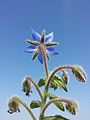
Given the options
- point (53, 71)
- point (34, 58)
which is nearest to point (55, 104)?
point (53, 71)

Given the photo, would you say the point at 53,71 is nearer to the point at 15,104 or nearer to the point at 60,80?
the point at 60,80

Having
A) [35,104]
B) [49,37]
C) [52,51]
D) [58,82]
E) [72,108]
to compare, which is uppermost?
[49,37]

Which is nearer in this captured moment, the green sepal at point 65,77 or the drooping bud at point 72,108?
the drooping bud at point 72,108

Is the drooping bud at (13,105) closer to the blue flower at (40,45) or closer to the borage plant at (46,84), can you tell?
the borage plant at (46,84)

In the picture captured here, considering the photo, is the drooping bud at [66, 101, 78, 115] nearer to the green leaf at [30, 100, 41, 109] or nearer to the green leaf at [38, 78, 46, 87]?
the green leaf at [30, 100, 41, 109]

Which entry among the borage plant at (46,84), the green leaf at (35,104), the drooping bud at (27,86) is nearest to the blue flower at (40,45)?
the borage plant at (46,84)

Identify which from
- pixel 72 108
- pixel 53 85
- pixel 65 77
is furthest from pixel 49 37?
pixel 72 108

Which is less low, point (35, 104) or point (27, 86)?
point (27, 86)

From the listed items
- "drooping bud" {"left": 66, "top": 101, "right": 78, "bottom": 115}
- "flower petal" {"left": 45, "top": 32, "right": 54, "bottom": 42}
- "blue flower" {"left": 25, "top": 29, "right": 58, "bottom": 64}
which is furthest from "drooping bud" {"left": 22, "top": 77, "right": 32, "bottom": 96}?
"flower petal" {"left": 45, "top": 32, "right": 54, "bottom": 42}

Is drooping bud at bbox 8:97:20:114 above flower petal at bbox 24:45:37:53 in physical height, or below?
below

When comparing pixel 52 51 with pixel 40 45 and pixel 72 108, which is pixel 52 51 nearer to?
pixel 40 45

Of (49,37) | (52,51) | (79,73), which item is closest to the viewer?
(79,73)
